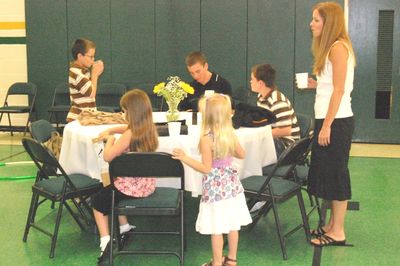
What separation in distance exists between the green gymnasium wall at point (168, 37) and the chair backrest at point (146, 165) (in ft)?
16.5

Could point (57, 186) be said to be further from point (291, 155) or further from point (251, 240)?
point (291, 155)

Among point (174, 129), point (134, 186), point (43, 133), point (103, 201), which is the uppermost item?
point (174, 129)

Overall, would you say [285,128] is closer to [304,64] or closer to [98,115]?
[98,115]

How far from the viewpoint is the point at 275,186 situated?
3994 millimetres

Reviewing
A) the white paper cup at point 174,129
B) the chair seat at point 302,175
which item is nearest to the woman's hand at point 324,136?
the chair seat at point 302,175

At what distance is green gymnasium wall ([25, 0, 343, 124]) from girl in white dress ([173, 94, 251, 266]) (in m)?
4.89

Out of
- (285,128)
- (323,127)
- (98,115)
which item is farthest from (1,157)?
(323,127)

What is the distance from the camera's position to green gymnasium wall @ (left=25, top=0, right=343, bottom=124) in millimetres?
8234

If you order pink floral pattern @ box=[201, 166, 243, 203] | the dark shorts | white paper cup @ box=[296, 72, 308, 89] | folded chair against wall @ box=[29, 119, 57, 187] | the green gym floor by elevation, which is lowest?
the green gym floor

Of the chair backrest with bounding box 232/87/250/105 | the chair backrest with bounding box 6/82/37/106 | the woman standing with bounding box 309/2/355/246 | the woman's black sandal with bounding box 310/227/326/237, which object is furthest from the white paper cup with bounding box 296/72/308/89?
the chair backrest with bounding box 6/82/37/106

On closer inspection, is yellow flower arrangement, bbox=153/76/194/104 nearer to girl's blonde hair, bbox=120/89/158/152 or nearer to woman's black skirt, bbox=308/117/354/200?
girl's blonde hair, bbox=120/89/158/152

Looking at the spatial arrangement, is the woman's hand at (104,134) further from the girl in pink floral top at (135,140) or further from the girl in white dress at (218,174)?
the girl in white dress at (218,174)

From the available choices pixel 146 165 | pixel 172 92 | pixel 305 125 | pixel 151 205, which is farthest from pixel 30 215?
pixel 305 125

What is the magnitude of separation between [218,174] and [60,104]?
5.94 metres
